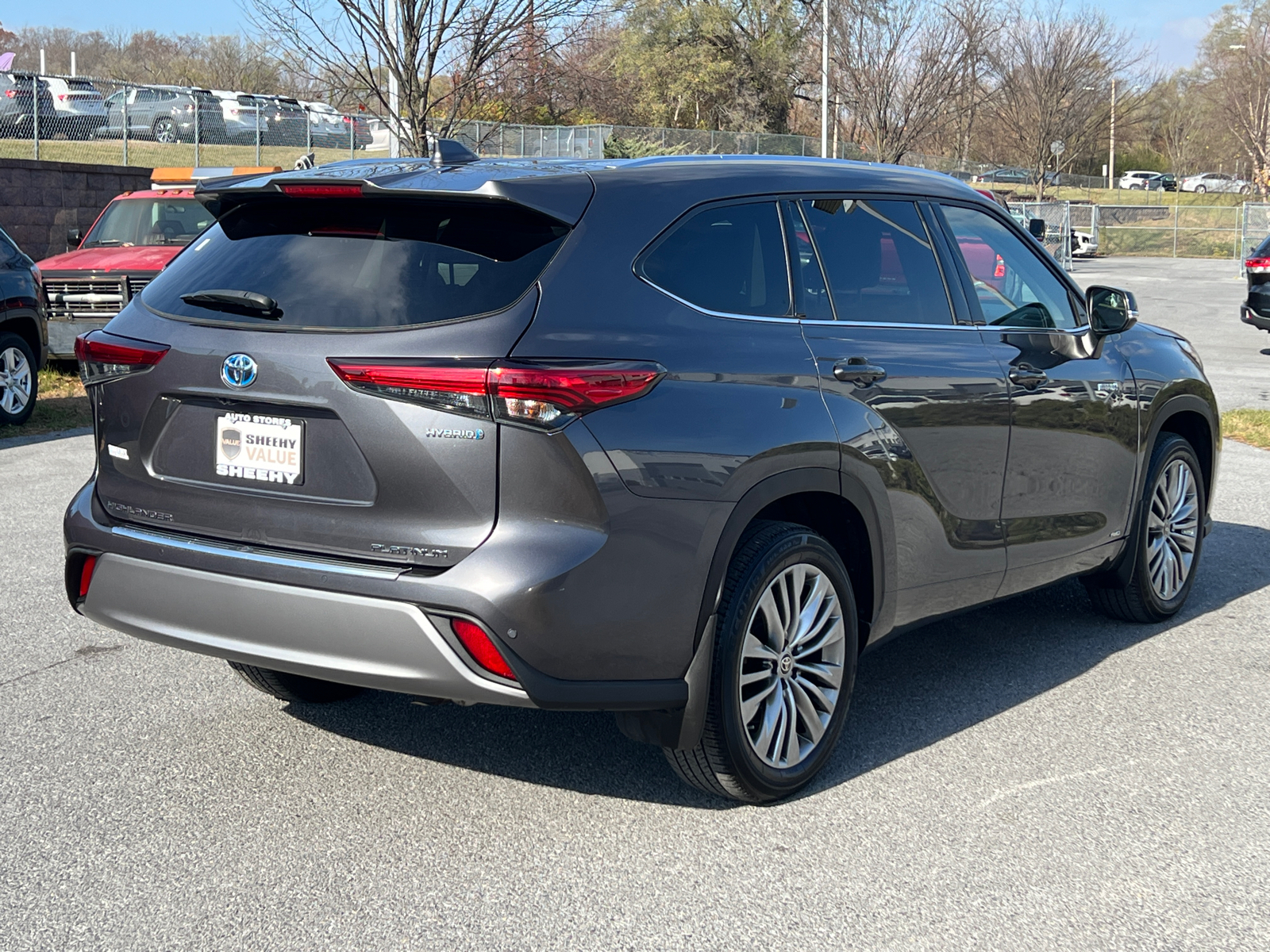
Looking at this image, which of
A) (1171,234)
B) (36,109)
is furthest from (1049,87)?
(36,109)

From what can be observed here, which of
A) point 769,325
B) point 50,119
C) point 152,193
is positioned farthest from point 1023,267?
point 50,119

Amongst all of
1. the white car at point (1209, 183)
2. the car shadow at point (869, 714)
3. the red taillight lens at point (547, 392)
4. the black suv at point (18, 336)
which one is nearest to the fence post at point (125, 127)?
the black suv at point (18, 336)

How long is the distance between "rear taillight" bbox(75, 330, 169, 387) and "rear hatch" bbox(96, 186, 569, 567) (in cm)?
2

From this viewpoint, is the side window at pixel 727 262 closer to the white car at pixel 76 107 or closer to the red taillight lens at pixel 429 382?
the red taillight lens at pixel 429 382

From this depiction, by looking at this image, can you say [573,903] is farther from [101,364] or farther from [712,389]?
[101,364]

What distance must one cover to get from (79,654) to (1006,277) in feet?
12.6

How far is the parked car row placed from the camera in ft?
80.1

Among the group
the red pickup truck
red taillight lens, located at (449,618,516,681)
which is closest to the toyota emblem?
red taillight lens, located at (449,618,516,681)

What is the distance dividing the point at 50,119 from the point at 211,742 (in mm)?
22880

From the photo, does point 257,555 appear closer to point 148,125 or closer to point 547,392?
point 547,392

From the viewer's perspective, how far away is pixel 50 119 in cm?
2430

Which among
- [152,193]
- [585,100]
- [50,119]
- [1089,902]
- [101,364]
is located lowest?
[1089,902]

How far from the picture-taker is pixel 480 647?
3.38 metres

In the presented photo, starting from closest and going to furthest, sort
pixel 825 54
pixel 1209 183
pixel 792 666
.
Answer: pixel 792 666
pixel 825 54
pixel 1209 183
